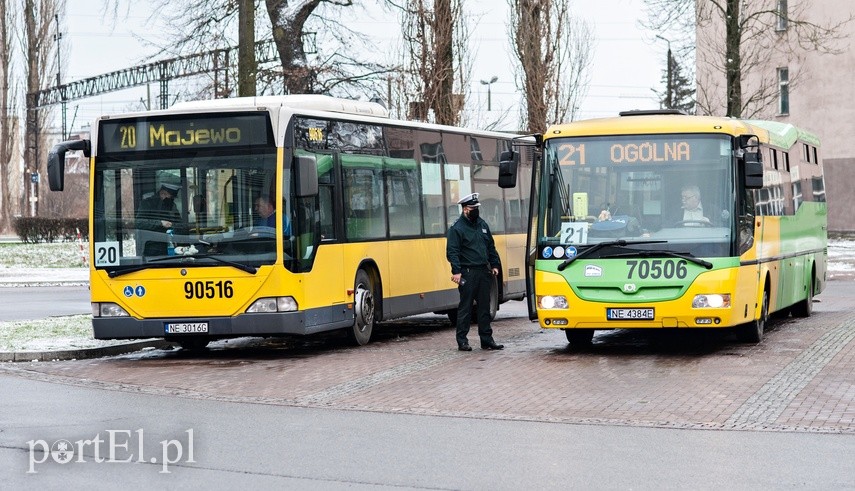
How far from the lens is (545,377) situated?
563 inches

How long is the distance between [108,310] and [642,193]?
6.39 metres

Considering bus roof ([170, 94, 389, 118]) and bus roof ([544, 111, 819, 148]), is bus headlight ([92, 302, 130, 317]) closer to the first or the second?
bus roof ([170, 94, 389, 118])

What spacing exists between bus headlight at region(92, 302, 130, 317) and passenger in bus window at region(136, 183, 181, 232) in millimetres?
1031

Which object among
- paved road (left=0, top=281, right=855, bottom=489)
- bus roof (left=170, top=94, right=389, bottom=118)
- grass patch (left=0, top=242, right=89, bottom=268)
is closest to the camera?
paved road (left=0, top=281, right=855, bottom=489)

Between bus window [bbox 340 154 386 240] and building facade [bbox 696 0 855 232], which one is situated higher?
building facade [bbox 696 0 855 232]

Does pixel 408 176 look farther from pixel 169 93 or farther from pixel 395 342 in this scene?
pixel 169 93

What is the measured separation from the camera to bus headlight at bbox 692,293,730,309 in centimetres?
1552

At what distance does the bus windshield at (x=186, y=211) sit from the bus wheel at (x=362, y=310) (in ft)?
6.80

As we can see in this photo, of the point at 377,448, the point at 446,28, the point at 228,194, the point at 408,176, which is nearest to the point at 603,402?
the point at 377,448

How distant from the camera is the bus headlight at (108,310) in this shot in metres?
16.4

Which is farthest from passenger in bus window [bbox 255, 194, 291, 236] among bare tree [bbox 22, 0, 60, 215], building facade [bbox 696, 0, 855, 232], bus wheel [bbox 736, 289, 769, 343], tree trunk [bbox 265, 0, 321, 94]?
bare tree [bbox 22, 0, 60, 215]

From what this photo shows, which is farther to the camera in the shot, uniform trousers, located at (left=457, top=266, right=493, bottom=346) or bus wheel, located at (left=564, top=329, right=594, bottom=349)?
bus wheel, located at (left=564, top=329, right=594, bottom=349)

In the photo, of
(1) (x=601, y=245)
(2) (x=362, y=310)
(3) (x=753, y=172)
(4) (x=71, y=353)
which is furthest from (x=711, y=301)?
(4) (x=71, y=353)

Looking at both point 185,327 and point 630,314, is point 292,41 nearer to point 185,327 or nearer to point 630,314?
point 185,327
